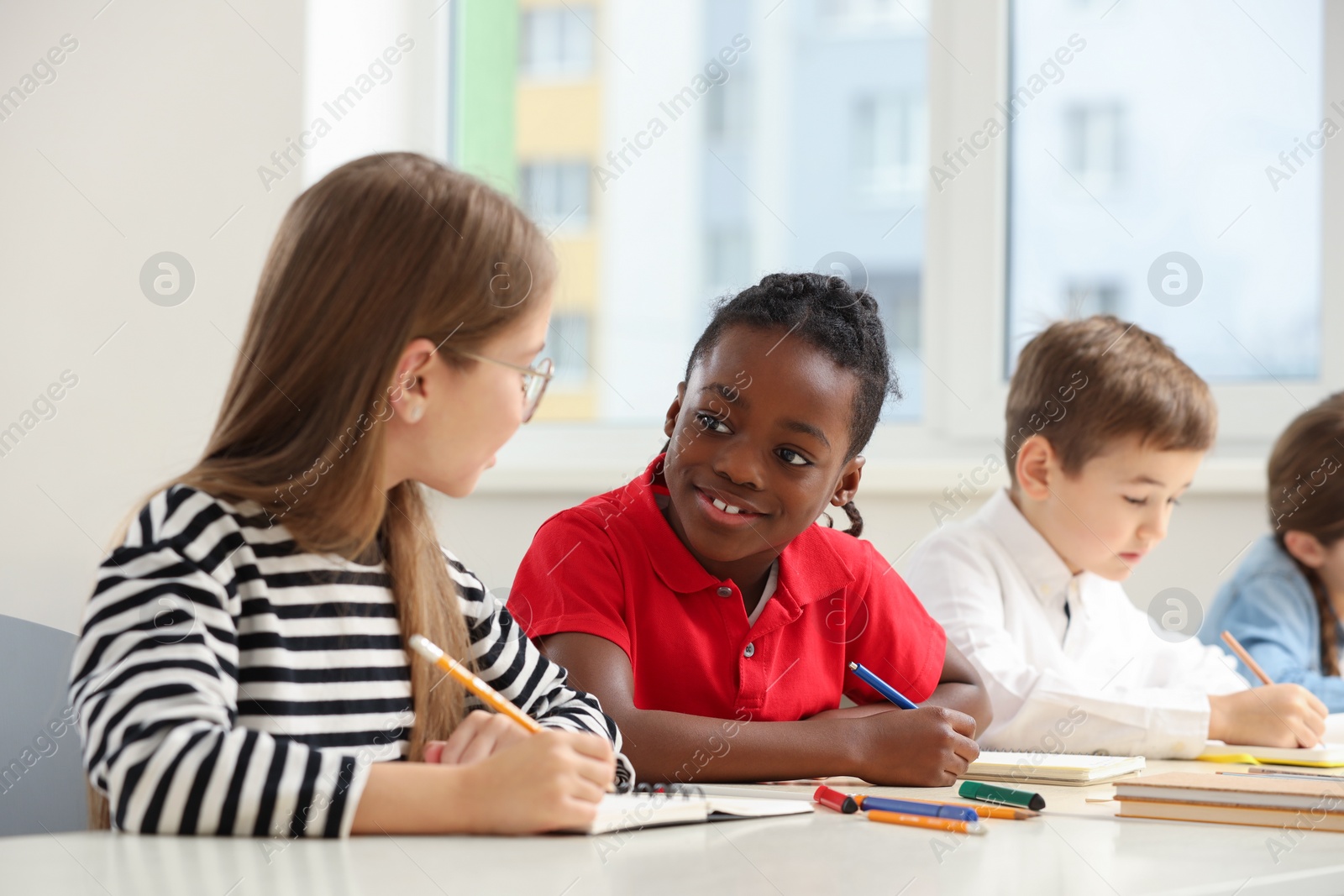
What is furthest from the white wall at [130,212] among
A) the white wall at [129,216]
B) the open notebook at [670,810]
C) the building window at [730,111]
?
the open notebook at [670,810]

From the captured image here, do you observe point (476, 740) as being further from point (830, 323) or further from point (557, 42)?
point (557, 42)

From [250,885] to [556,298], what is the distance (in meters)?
0.55

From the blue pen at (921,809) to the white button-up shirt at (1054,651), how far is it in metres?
0.63

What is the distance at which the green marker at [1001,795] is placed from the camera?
1.04 metres

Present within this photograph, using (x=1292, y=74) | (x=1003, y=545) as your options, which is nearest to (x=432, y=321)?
(x=1003, y=545)

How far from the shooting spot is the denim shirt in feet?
6.80

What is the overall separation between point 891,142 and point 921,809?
209cm

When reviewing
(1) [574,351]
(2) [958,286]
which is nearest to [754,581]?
(2) [958,286]

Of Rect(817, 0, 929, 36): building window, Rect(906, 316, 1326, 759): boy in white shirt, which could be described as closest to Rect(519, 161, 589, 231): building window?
Rect(817, 0, 929, 36): building window

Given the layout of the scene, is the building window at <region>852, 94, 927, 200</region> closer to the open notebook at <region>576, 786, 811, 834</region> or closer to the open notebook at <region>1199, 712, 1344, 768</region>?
the open notebook at <region>1199, 712, 1344, 768</region>

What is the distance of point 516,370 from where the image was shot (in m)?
1.03

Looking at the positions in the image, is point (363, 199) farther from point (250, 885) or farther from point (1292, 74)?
point (1292, 74)

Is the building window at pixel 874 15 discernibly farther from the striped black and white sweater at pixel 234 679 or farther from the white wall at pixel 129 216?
the striped black and white sweater at pixel 234 679

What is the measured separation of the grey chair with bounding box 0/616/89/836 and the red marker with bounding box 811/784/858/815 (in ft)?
2.31
